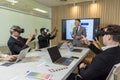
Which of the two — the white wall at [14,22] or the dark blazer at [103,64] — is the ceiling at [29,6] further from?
the dark blazer at [103,64]

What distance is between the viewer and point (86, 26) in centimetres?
515

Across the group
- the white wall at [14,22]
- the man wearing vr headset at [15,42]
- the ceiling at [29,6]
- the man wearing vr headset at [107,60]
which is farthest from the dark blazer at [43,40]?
the man wearing vr headset at [107,60]

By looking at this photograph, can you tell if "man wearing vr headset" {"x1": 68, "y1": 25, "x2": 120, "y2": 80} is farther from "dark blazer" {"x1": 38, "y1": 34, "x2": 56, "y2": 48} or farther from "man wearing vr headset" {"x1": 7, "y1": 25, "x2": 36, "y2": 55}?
"dark blazer" {"x1": 38, "y1": 34, "x2": 56, "y2": 48}

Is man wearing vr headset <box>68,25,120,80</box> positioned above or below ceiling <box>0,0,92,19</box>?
below

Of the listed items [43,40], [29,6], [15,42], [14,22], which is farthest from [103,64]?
[29,6]

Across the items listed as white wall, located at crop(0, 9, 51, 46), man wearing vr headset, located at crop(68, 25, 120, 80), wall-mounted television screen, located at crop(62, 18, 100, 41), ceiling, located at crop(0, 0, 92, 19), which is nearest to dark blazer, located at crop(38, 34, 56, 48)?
white wall, located at crop(0, 9, 51, 46)

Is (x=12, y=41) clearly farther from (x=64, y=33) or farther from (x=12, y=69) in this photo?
(x=64, y=33)

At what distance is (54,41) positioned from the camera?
244 inches

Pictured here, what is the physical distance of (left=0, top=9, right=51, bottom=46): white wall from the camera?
3.76 meters

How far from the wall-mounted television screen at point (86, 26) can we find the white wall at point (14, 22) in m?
1.04

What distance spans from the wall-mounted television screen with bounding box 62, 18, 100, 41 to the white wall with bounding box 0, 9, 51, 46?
3.42ft

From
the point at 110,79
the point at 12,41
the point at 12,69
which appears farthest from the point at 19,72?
the point at 12,41

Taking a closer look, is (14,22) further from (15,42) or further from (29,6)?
(15,42)

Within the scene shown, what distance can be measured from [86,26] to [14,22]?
2.60 m
